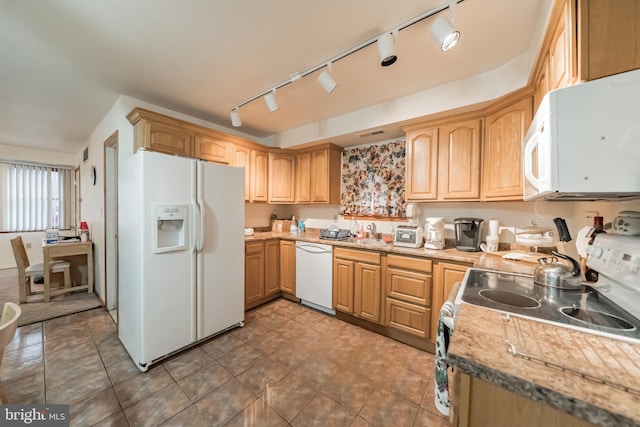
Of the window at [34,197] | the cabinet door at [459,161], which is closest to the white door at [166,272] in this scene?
the cabinet door at [459,161]

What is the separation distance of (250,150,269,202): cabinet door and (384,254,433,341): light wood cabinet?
196 centimetres

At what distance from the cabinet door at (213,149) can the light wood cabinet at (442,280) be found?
259 cm

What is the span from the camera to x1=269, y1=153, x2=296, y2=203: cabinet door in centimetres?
343

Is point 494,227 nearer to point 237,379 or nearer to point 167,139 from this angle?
point 237,379

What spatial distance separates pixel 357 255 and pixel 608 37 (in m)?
2.12

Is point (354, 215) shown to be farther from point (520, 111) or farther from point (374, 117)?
point (520, 111)

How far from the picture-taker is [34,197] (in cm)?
472

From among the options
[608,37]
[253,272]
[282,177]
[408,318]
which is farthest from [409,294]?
[282,177]

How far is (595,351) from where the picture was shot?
0.63m

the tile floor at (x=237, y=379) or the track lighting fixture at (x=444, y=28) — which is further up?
the track lighting fixture at (x=444, y=28)

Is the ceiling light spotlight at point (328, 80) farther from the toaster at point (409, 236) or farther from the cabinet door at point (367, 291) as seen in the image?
the cabinet door at point (367, 291)

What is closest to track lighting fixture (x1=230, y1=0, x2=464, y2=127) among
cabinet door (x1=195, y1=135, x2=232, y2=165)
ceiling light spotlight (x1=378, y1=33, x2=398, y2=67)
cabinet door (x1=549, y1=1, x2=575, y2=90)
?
ceiling light spotlight (x1=378, y1=33, x2=398, y2=67)

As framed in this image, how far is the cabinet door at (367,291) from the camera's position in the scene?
2.41 m

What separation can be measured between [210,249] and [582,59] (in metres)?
2.58
